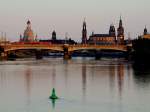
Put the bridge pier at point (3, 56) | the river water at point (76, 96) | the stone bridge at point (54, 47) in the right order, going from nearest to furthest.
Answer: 1. the river water at point (76, 96)
2. the stone bridge at point (54, 47)
3. the bridge pier at point (3, 56)

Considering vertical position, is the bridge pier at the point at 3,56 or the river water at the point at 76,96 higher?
the bridge pier at the point at 3,56

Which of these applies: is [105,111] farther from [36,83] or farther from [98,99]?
[36,83]

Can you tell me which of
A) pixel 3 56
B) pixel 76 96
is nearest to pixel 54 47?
pixel 3 56

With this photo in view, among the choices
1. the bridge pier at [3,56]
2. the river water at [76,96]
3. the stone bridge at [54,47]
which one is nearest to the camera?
the river water at [76,96]

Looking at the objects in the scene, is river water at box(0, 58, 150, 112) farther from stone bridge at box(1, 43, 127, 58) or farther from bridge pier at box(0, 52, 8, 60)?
bridge pier at box(0, 52, 8, 60)

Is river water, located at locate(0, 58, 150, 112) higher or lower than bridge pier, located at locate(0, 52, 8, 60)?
lower

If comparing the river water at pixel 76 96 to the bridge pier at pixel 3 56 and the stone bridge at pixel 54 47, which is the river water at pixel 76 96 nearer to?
the stone bridge at pixel 54 47

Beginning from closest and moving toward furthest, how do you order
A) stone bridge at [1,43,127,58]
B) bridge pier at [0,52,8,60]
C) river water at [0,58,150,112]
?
river water at [0,58,150,112], stone bridge at [1,43,127,58], bridge pier at [0,52,8,60]

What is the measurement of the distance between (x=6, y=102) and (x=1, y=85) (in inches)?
530

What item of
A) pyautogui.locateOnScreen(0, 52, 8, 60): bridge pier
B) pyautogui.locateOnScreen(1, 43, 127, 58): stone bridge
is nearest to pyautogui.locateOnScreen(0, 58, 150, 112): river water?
pyautogui.locateOnScreen(1, 43, 127, 58): stone bridge

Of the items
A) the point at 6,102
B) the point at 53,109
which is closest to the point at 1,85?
the point at 6,102

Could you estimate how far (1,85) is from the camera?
5203 cm

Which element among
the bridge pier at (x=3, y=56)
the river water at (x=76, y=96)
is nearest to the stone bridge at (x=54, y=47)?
the bridge pier at (x=3, y=56)

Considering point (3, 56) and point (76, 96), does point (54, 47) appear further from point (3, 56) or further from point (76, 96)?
point (76, 96)
